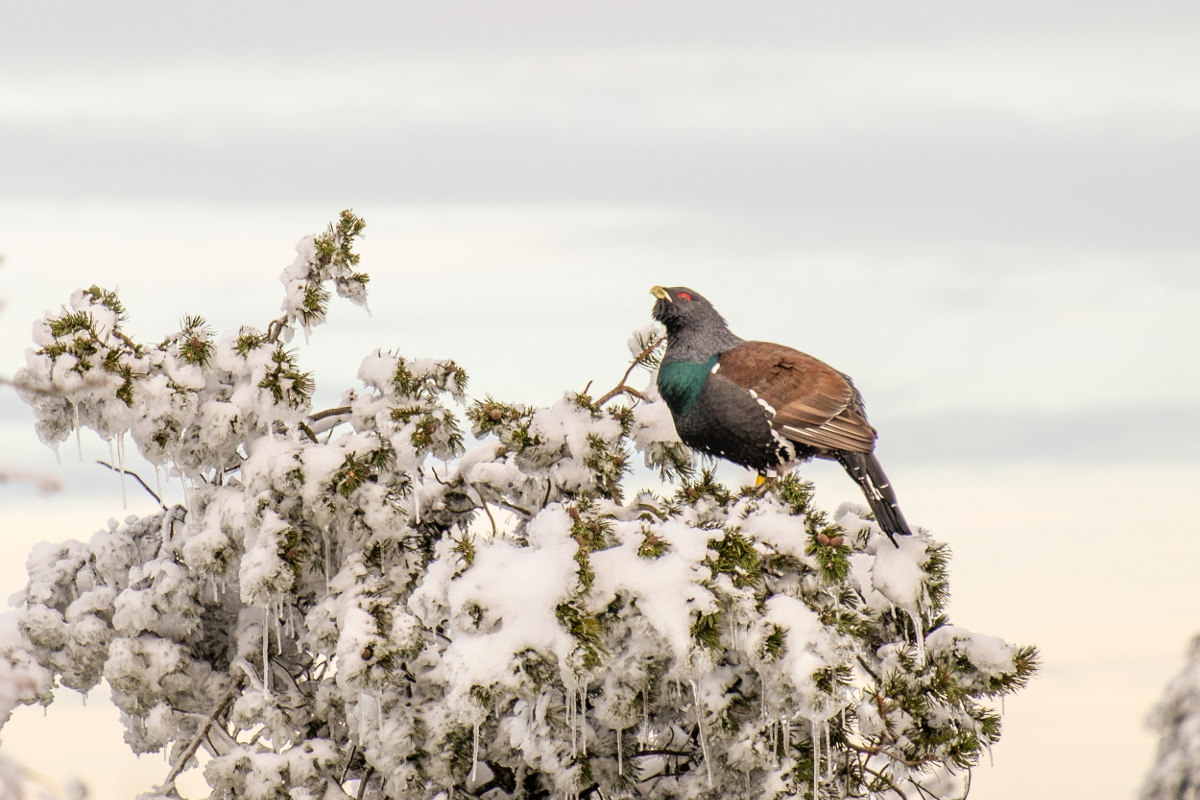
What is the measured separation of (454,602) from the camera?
5516mm

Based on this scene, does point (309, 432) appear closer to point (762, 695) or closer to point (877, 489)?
point (762, 695)

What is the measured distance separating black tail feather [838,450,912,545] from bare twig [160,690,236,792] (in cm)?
393

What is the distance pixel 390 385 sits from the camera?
740 centimetres

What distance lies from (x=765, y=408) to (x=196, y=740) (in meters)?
3.90

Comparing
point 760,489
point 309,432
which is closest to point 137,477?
point 309,432

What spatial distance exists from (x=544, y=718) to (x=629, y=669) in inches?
29.4

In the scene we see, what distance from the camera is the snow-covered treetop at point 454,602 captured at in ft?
18.2

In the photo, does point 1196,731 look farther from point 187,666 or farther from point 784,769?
point 187,666

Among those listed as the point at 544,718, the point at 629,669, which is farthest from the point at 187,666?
the point at 629,669

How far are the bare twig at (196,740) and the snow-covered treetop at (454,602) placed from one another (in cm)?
3

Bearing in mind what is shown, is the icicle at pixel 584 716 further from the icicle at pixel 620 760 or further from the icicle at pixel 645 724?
the icicle at pixel 645 724

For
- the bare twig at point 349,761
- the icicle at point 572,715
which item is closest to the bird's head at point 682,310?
the icicle at point 572,715

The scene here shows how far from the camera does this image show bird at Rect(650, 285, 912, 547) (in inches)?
278

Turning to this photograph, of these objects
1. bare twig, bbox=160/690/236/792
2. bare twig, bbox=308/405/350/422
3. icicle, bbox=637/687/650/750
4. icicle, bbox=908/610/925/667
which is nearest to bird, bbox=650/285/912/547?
icicle, bbox=908/610/925/667
